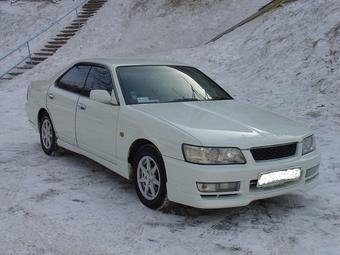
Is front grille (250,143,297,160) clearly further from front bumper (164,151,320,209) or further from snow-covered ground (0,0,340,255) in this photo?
snow-covered ground (0,0,340,255)

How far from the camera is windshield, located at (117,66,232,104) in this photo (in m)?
5.23

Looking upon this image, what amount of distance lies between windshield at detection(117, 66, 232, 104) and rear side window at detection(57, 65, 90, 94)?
70 cm

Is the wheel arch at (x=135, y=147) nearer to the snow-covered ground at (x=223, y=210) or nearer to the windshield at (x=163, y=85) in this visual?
the snow-covered ground at (x=223, y=210)

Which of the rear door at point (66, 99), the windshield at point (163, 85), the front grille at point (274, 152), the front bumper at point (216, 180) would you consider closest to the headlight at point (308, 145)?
the front grille at point (274, 152)

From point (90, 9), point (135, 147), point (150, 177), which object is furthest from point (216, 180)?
point (90, 9)

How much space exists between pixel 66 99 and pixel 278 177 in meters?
3.02

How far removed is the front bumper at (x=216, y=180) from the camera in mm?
4117

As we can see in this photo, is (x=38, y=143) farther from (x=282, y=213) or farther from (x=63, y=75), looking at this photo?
(x=282, y=213)

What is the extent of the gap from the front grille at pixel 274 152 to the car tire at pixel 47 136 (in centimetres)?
331

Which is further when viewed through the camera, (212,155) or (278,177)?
(278,177)

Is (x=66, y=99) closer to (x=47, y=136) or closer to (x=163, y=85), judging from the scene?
(x=47, y=136)

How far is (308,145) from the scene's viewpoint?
4.75 metres

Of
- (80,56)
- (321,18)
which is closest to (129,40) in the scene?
(80,56)

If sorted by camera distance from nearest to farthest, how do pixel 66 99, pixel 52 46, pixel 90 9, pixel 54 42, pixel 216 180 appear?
pixel 216 180, pixel 66 99, pixel 52 46, pixel 54 42, pixel 90 9
